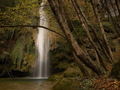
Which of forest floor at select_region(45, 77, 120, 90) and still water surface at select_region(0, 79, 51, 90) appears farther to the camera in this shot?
still water surface at select_region(0, 79, 51, 90)

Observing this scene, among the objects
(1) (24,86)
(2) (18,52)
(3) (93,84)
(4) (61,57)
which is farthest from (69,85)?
(2) (18,52)

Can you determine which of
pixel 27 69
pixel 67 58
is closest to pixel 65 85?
pixel 67 58

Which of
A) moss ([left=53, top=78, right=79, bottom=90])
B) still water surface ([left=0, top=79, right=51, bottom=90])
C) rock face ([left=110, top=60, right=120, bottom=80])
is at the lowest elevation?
still water surface ([left=0, top=79, right=51, bottom=90])

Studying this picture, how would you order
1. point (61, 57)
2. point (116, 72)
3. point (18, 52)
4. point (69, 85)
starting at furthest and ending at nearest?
point (18, 52), point (61, 57), point (69, 85), point (116, 72)

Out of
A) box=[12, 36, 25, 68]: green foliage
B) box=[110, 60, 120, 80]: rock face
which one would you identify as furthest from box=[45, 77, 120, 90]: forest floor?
box=[12, 36, 25, 68]: green foliage

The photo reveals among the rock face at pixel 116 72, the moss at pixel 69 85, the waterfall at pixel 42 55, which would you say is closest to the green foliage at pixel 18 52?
the waterfall at pixel 42 55

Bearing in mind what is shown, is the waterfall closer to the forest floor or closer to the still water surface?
the still water surface

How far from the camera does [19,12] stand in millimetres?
7652

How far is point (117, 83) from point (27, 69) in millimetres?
13911

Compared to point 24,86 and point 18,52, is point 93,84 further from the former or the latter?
point 18,52

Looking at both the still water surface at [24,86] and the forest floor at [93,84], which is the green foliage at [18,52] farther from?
the forest floor at [93,84]

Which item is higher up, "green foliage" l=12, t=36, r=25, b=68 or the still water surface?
"green foliage" l=12, t=36, r=25, b=68

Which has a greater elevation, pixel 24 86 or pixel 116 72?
pixel 116 72

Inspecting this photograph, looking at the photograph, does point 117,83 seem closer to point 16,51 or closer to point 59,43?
point 59,43
